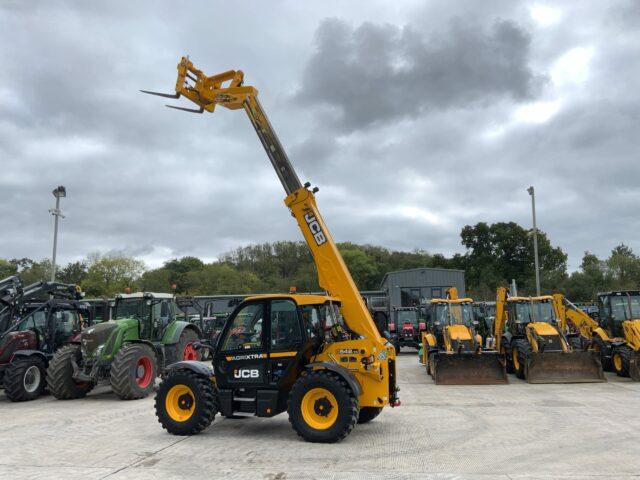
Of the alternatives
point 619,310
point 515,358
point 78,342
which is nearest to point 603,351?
point 619,310

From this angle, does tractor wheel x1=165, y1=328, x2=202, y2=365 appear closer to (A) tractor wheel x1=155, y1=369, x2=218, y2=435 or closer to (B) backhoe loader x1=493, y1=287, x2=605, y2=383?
(A) tractor wheel x1=155, y1=369, x2=218, y2=435

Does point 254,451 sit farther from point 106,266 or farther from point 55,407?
point 106,266

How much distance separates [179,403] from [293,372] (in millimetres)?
1835

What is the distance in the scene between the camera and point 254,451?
671 centimetres

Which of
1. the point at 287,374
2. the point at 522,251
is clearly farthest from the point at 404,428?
the point at 522,251

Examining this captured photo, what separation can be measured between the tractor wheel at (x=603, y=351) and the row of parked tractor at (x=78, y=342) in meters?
11.3

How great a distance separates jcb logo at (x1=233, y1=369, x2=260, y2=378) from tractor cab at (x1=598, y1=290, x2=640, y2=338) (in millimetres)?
11483

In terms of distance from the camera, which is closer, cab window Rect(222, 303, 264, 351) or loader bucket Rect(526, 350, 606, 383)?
cab window Rect(222, 303, 264, 351)

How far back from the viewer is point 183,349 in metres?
13.6

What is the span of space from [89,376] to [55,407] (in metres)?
0.88

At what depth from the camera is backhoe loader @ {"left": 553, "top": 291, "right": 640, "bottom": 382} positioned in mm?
13398

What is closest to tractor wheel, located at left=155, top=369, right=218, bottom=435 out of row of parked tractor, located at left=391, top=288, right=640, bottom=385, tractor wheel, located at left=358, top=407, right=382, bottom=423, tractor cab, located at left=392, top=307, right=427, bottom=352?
tractor wheel, located at left=358, top=407, right=382, bottom=423

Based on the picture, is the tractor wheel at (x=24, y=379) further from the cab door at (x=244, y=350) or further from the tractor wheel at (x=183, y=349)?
the cab door at (x=244, y=350)

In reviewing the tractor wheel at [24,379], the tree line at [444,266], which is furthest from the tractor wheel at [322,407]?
the tree line at [444,266]
